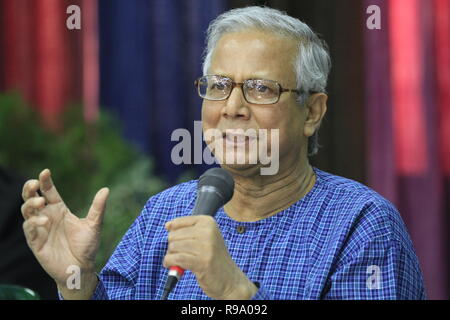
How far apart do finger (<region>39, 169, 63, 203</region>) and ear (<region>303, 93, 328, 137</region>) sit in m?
0.60

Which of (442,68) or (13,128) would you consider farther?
(13,128)

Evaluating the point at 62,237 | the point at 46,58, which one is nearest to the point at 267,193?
the point at 62,237

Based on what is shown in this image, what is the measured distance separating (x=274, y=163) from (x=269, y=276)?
26cm

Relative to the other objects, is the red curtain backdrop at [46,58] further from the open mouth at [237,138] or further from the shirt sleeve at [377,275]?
the shirt sleeve at [377,275]

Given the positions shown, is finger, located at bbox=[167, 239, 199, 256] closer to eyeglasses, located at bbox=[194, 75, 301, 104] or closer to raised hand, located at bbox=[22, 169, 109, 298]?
raised hand, located at bbox=[22, 169, 109, 298]

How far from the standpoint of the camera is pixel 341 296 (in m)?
1.59

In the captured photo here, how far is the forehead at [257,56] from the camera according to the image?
1720mm

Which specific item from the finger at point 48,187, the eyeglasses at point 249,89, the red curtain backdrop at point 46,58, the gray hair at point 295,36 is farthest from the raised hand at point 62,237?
the red curtain backdrop at point 46,58

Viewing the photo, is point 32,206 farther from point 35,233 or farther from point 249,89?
point 249,89

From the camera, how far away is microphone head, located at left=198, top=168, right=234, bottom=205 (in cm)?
149

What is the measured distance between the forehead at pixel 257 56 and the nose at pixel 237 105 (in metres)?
0.03
